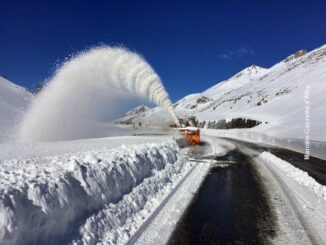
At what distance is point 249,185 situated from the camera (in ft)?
40.1

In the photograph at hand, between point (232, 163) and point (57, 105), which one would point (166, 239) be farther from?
point (57, 105)

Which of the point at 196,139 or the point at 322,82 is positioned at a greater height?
the point at 322,82

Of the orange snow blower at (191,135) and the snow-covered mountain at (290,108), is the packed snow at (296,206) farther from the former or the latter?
the snow-covered mountain at (290,108)

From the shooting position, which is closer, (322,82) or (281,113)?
(281,113)

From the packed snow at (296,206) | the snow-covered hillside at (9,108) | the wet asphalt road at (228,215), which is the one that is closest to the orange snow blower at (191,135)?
the snow-covered hillside at (9,108)

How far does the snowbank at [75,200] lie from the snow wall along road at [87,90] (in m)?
16.8

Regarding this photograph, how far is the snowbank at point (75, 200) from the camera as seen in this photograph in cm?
506

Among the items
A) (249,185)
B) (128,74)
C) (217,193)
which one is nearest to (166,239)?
(217,193)

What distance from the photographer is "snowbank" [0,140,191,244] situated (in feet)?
16.6

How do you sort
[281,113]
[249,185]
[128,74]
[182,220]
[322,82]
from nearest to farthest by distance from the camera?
[182,220]
[249,185]
[128,74]
[281,113]
[322,82]

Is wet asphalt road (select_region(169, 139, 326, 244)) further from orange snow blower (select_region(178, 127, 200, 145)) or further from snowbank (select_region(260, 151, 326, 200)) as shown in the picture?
orange snow blower (select_region(178, 127, 200, 145))

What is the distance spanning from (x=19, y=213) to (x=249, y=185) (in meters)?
8.82

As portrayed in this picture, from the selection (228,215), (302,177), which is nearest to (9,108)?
(302,177)

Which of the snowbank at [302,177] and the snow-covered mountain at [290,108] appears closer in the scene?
the snowbank at [302,177]
